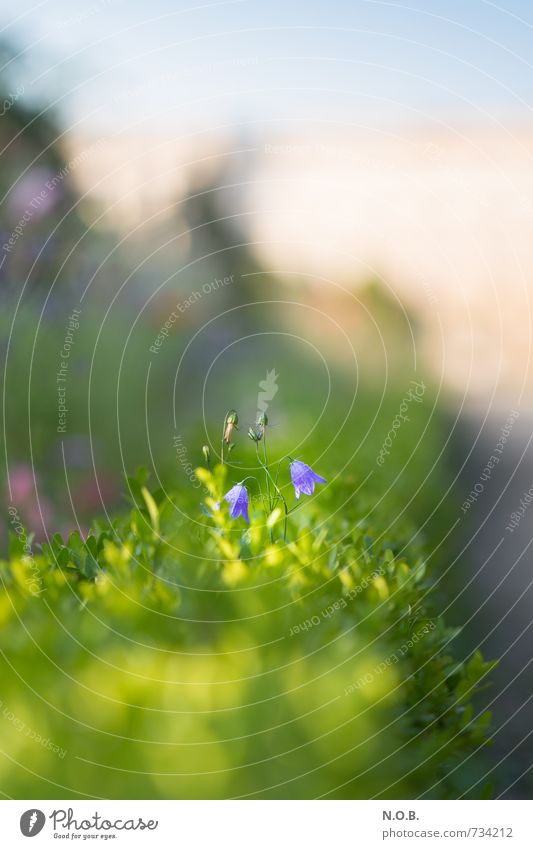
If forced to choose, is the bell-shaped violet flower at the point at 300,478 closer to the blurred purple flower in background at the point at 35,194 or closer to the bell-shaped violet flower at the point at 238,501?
the bell-shaped violet flower at the point at 238,501

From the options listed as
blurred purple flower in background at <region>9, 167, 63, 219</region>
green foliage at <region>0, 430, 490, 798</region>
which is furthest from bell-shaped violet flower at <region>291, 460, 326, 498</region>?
blurred purple flower in background at <region>9, 167, 63, 219</region>

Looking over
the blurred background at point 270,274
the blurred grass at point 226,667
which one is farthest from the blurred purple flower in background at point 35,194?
the blurred grass at point 226,667

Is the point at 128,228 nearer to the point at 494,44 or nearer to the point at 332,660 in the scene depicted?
the point at 494,44

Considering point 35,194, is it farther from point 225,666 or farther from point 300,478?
point 225,666

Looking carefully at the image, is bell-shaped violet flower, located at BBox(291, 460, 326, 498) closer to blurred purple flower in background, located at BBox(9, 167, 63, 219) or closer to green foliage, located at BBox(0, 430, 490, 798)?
green foliage, located at BBox(0, 430, 490, 798)

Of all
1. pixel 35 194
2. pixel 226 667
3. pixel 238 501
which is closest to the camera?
pixel 226 667

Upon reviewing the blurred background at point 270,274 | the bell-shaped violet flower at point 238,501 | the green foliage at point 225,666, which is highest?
the blurred background at point 270,274

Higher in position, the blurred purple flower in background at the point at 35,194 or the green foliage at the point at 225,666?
the blurred purple flower in background at the point at 35,194

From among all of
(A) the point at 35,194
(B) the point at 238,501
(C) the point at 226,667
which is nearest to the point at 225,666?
(C) the point at 226,667
